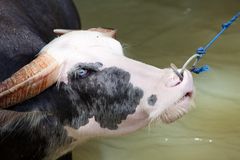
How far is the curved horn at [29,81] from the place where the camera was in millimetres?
1319

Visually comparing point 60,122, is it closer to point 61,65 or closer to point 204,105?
point 61,65

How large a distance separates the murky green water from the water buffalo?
0.64 meters

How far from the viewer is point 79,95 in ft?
4.74

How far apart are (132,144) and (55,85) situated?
80 cm

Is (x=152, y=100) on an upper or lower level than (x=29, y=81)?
lower

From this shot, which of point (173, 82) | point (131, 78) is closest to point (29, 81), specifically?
point (131, 78)

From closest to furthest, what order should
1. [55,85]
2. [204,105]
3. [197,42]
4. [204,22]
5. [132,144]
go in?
1. [55,85]
2. [132,144]
3. [204,105]
4. [197,42]
5. [204,22]

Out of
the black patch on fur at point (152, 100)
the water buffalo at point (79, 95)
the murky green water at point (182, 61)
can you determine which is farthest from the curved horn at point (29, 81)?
the murky green water at point (182, 61)

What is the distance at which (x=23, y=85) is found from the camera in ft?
4.36

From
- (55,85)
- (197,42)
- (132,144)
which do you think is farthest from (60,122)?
(197,42)

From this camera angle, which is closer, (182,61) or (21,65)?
(21,65)

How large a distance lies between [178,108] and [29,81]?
39 cm

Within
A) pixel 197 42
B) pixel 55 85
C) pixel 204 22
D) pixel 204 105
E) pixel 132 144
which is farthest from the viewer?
pixel 204 22

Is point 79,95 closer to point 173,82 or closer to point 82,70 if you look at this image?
point 82,70
